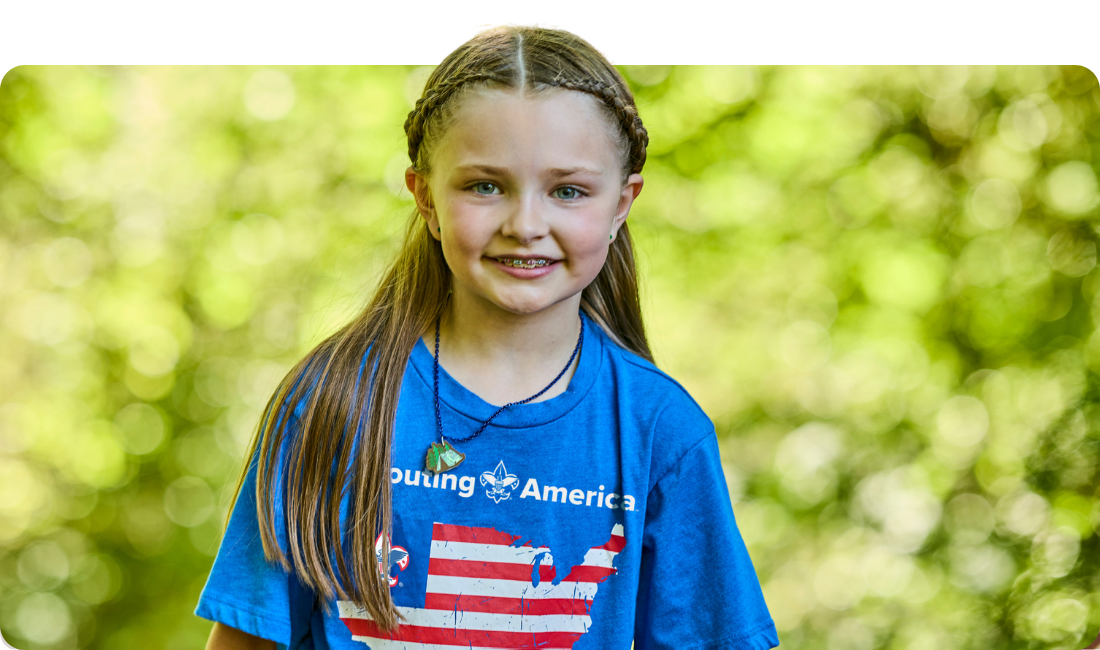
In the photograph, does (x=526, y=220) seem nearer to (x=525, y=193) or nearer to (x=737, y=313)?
(x=525, y=193)

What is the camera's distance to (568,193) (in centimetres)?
100

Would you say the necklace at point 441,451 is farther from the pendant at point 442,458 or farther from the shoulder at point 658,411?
the shoulder at point 658,411

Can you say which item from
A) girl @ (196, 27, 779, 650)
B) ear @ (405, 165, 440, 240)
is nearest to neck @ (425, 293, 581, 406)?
girl @ (196, 27, 779, 650)

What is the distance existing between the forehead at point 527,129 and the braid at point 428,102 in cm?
2

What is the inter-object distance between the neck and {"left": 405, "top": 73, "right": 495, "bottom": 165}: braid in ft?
0.71

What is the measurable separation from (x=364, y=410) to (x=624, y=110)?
0.50m

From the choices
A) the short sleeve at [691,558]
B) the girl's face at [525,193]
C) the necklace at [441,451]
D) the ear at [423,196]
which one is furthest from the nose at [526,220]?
the short sleeve at [691,558]

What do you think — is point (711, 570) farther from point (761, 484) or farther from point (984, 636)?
point (984, 636)

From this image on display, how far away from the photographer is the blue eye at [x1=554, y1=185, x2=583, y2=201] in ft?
3.25

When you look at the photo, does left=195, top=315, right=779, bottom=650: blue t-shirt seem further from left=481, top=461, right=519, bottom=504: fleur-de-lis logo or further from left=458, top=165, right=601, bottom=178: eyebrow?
left=458, top=165, right=601, bottom=178: eyebrow

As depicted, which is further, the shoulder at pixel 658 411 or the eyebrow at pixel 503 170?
the shoulder at pixel 658 411

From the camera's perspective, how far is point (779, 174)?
1.82 metres

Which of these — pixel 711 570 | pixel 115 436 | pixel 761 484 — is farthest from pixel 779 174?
pixel 115 436

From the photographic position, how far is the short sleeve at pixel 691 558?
1073 mm
